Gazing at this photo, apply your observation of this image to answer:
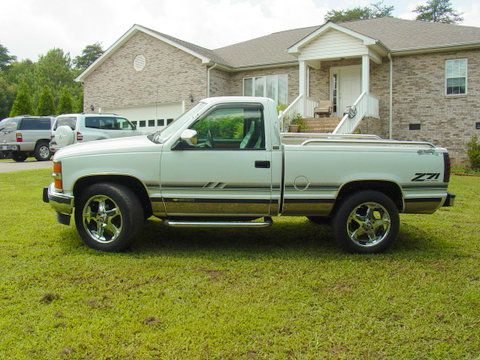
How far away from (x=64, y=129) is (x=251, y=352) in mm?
6488

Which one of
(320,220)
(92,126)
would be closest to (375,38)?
(92,126)

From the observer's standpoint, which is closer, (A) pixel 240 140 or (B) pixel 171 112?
(A) pixel 240 140

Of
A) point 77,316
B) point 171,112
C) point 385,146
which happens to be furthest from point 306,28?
point 77,316

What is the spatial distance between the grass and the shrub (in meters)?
12.7

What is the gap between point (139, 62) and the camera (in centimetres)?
2447

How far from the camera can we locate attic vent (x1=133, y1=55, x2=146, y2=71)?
24.3 meters

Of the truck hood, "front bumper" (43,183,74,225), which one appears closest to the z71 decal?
the truck hood

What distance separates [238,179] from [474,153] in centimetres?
1519

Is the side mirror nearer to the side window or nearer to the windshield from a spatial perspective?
the side window

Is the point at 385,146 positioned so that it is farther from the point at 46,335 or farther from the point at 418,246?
the point at 46,335

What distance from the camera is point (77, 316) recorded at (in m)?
3.89

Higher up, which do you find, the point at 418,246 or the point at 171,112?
the point at 171,112

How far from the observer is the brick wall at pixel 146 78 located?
2291cm

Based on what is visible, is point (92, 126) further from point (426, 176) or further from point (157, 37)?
point (426, 176)
